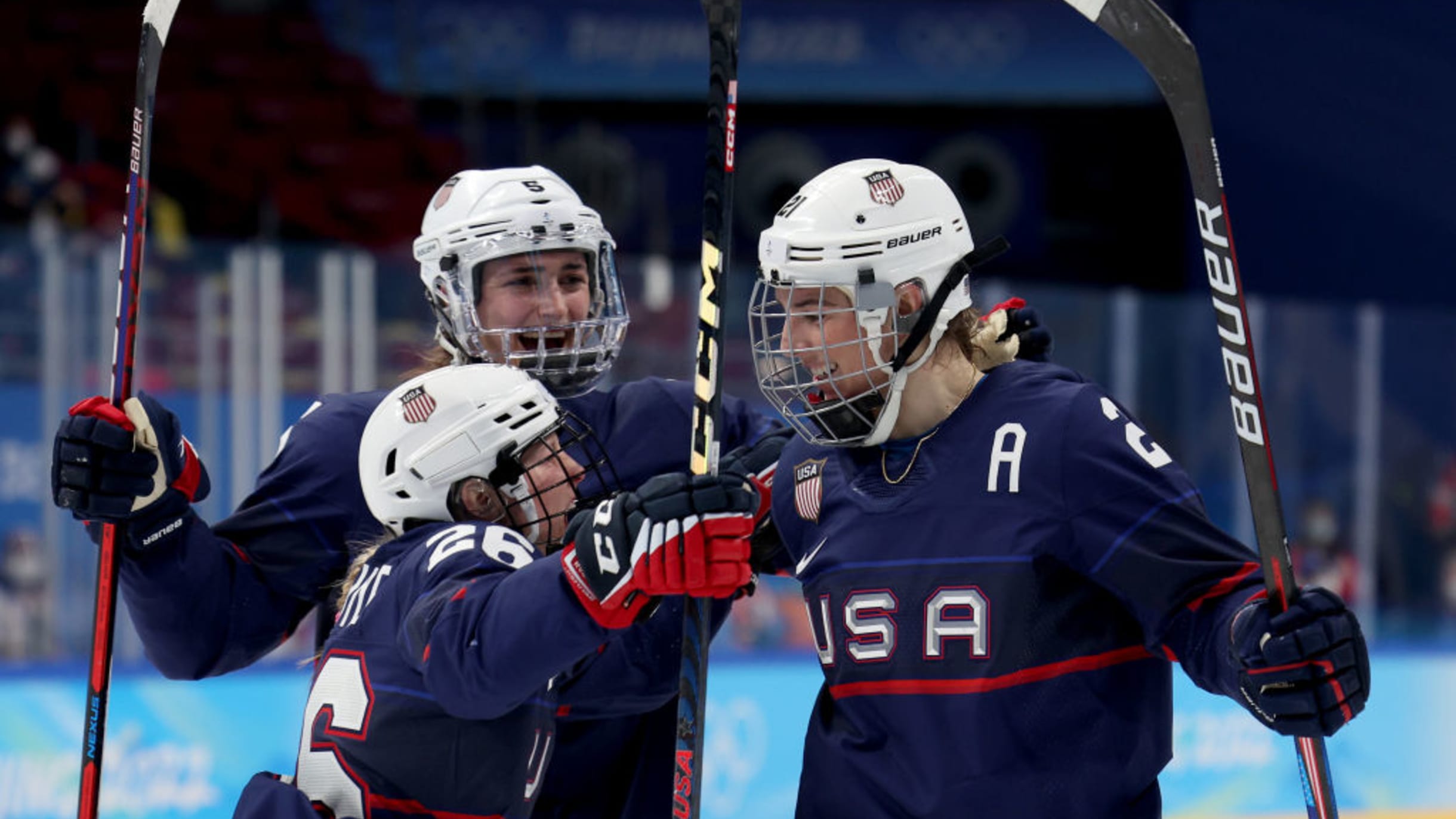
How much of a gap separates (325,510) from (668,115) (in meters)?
7.78

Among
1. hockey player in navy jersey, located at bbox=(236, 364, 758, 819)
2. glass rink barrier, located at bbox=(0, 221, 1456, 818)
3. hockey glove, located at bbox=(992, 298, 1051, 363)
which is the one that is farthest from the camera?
glass rink barrier, located at bbox=(0, 221, 1456, 818)

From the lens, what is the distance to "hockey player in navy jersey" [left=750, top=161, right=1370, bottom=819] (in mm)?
2008

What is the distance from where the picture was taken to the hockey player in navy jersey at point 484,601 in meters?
1.92

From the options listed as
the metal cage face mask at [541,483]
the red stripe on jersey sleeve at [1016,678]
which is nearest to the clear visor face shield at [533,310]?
the metal cage face mask at [541,483]

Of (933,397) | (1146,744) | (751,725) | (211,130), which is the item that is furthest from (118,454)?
(211,130)

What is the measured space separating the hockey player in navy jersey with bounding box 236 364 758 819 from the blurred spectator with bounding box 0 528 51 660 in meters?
3.04

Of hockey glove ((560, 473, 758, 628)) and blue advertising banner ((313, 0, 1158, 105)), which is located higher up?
blue advertising banner ((313, 0, 1158, 105))

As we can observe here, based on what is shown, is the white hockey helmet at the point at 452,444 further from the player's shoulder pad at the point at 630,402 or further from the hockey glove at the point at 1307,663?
the hockey glove at the point at 1307,663

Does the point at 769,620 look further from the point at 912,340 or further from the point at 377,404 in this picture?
the point at 912,340

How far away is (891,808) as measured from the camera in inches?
82.9

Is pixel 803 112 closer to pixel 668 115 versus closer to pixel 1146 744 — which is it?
pixel 668 115

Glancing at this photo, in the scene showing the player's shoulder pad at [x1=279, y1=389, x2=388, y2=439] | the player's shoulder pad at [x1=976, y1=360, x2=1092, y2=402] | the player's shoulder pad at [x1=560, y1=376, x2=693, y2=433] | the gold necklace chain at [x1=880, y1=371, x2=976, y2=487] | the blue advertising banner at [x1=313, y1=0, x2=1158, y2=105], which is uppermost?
the blue advertising banner at [x1=313, y1=0, x2=1158, y2=105]

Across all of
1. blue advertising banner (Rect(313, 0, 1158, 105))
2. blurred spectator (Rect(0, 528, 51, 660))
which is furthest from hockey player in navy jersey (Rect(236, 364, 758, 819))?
blue advertising banner (Rect(313, 0, 1158, 105))

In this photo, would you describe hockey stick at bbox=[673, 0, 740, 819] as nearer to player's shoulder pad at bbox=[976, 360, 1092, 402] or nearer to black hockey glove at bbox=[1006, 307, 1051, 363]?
player's shoulder pad at bbox=[976, 360, 1092, 402]
